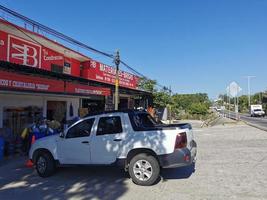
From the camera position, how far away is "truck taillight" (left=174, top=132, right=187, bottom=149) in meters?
7.71

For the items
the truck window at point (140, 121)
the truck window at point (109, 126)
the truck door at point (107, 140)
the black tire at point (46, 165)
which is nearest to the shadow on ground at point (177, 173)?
the truck window at point (140, 121)

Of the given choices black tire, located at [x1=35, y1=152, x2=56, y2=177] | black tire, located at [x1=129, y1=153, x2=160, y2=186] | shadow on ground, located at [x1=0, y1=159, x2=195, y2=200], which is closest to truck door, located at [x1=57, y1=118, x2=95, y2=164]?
black tire, located at [x1=35, y1=152, x2=56, y2=177]

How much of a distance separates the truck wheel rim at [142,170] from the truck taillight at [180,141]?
2.72 ft

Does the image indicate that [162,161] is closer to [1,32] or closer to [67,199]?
[67,199]

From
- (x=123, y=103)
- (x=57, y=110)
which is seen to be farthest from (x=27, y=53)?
(x=123, y=103)

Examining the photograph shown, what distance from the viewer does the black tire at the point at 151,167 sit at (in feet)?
25.6

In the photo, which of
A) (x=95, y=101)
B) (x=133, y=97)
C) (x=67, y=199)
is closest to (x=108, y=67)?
(x=95, y=101)

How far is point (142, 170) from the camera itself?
311 inches

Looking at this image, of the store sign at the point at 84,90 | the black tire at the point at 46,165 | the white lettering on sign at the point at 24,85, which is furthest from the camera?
the store sign at the point at 84,90

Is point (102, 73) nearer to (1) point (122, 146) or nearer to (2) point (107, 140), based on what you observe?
(2) point (107, 140)

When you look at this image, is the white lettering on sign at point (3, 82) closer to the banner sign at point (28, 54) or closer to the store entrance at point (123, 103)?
the banner sign at point (28, 54)

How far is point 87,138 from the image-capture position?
862 cm

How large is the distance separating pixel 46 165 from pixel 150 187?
3166mm

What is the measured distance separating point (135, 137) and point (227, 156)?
17.5ft
